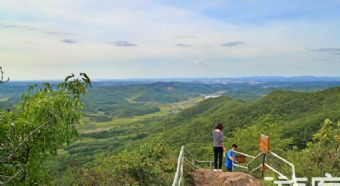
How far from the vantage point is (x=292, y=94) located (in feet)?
284

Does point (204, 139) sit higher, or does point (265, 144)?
point (265, 144)

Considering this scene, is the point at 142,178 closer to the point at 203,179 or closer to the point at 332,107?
the point at 203,179

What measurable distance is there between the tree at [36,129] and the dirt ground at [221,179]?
660 centimetres

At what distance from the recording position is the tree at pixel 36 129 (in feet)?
11.3

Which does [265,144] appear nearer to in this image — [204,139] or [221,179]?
[221,179]

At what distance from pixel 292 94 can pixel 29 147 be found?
8847 centimetres

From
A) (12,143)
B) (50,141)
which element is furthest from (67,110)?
(12,143)

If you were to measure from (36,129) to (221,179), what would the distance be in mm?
7431

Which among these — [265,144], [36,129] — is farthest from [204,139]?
[36,129]

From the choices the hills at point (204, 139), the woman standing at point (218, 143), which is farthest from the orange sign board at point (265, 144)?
the woman standing at point (218, 143)

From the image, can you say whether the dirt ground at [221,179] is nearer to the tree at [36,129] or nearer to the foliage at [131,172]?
the foliage at [131,172]

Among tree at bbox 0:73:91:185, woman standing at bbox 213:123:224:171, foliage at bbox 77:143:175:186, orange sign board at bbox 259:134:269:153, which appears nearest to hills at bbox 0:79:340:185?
foliage at bbox 77:143:175:186

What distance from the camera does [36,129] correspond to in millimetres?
3420

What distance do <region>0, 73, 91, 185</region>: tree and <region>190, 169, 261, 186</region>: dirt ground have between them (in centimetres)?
660
